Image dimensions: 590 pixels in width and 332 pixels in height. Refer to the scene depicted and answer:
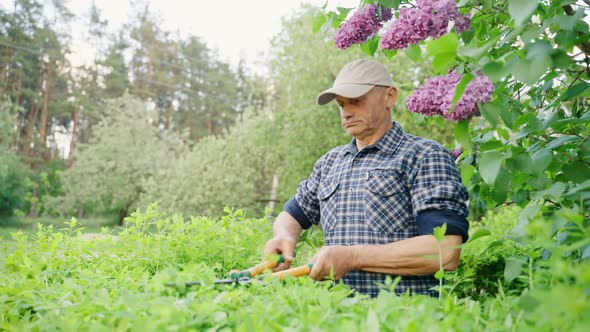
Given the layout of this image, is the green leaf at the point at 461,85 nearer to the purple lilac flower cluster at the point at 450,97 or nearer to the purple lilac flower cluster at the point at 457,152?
the purple lilac flower cluster at the point at 450,97

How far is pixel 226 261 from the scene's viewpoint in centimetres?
214

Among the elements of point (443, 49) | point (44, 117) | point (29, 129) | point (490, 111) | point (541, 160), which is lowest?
point (541, 160)

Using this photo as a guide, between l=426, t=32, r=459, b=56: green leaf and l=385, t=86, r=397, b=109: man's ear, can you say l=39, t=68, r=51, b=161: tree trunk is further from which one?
l=426, t=32, r=459, b=56: green leaf

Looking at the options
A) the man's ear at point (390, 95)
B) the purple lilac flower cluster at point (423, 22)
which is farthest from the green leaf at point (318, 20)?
the man's ear at point (390, 95)

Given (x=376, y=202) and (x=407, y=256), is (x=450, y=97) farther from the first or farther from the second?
(x=376, y=202)

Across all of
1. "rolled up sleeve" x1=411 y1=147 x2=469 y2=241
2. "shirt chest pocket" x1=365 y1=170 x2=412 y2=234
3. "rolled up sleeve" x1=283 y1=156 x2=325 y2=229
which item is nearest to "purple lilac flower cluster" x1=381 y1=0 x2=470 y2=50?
"rolled up sleeve" x1=411 y1=147 x2=469 y2=241

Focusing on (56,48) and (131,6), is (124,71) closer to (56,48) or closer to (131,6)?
(131,6)

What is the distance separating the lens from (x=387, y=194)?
233 centimetres

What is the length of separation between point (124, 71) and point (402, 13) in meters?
32.1

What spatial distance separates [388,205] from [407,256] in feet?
1.25

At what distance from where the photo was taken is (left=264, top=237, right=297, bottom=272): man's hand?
2.12 meters

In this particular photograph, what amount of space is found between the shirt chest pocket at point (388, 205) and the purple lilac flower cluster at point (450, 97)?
96 centimetres

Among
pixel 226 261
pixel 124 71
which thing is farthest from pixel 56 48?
pixel 226 261

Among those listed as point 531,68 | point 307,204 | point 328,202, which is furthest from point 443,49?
point 307,204
